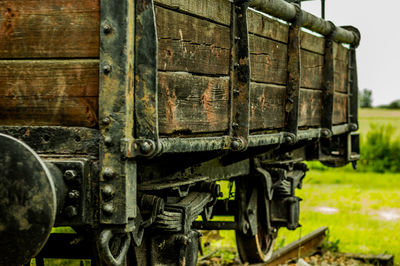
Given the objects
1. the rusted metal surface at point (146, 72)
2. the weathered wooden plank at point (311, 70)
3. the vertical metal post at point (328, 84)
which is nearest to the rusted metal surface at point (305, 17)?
the vertical metal post at point (328, 84)

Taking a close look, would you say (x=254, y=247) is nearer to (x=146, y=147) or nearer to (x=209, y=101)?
(x=209, y=101)

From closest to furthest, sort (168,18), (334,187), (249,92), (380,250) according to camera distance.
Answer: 1. (168,18)
2. (249,92)
3. (380,250)
4. (334,187)

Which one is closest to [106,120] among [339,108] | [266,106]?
[266,106]

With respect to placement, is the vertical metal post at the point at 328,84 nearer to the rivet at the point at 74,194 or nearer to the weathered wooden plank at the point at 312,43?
the weathered wooden plank at the point at 312,43

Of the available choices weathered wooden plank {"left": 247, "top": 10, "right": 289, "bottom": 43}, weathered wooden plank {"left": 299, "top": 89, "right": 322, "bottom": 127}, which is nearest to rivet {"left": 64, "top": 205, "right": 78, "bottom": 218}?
weathered wooden plank {"left": 247, "top": 10, "right": 289, "bottom": 43}

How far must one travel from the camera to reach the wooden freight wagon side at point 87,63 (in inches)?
123

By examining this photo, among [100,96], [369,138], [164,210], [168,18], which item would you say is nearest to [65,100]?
[100,96]

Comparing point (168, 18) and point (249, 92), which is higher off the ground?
point (168, 18)

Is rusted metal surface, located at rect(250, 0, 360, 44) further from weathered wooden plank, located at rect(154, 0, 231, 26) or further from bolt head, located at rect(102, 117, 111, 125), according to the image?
bolt head, located at rect(102, 117, 111, 125)

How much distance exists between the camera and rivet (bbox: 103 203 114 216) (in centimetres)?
305

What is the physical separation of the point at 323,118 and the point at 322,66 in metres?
0.52

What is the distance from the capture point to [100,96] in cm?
304

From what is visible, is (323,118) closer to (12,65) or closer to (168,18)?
(168,18)

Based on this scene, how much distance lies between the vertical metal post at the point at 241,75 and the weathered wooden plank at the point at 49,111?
4.33ft
